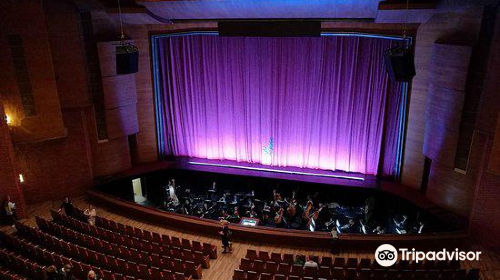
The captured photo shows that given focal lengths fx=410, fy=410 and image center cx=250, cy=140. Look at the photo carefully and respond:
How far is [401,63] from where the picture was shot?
6.54m

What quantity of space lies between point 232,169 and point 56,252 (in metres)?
5.10

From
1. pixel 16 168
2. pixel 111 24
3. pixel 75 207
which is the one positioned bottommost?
pixel 75 207

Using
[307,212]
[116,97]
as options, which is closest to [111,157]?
[116,97]

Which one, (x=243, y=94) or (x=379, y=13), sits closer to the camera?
(x=379, y=13)

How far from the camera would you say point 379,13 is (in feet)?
24.8

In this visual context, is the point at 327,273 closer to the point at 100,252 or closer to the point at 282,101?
the point at 100,252

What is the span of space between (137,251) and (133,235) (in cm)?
80

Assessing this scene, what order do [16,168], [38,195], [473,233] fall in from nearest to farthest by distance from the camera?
[473,233] < [16,168] < [38,195]

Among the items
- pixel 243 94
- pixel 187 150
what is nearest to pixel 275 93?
pixel 243 94

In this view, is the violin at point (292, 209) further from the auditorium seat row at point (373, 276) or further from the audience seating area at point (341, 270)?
the auditorium seat row at point (373, 276)

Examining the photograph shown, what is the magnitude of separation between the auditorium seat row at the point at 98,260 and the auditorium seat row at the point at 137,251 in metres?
0.26

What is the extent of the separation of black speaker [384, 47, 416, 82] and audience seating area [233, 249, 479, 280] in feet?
10.3

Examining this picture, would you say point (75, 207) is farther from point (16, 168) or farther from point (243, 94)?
point (243, 94)

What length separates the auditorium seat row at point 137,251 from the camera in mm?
7312
